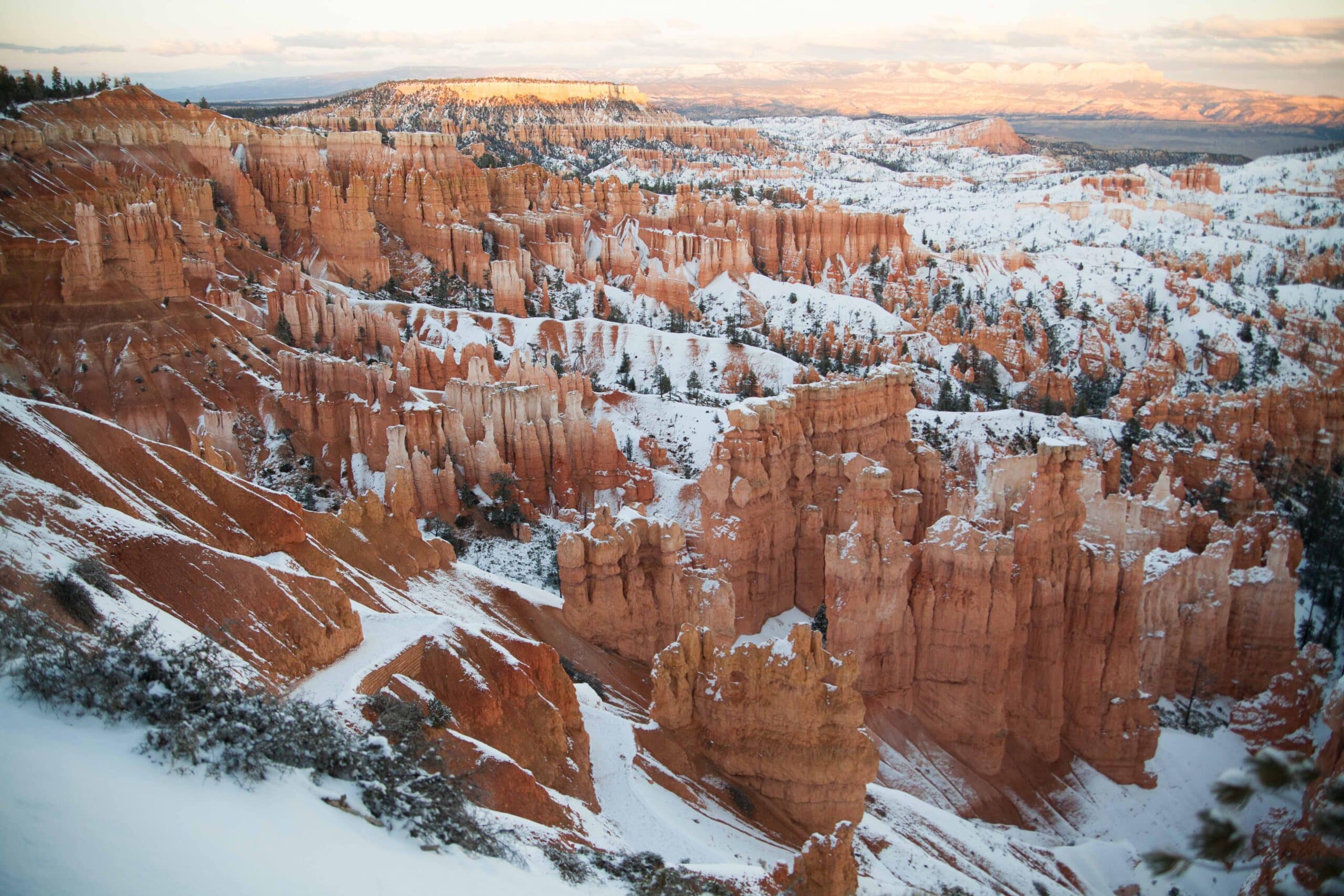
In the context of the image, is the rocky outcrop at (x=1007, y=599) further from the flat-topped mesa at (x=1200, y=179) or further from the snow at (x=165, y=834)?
the flat-topped mesa at (x=1200, y=179)

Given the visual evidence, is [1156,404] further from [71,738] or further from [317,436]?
[71,738]

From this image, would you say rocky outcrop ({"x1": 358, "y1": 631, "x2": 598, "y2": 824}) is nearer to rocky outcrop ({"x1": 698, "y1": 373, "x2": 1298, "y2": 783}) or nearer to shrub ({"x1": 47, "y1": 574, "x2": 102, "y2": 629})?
shrub ({"x1": 47, "y1": 574, "x2": 102, "y2": 629})

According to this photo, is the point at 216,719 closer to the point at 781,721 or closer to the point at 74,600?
the point at 74,600

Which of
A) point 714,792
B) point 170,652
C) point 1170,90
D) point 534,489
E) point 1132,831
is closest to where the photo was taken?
point 170,652

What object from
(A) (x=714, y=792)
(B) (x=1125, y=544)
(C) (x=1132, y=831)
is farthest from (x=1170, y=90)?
(A) (x=714, y=792)

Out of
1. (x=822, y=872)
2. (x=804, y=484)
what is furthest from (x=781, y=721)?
(x=804, y=484)

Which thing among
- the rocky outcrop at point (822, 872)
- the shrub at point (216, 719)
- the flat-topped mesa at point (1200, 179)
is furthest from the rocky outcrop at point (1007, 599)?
the flat-topped mesa at point (1200, 179)

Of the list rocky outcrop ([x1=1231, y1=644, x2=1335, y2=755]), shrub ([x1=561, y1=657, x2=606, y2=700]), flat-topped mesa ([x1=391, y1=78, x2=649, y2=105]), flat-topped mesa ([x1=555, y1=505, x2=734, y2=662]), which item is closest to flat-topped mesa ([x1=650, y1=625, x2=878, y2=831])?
shrub ([x1=561, y1=657, x2=606, y2=700])
